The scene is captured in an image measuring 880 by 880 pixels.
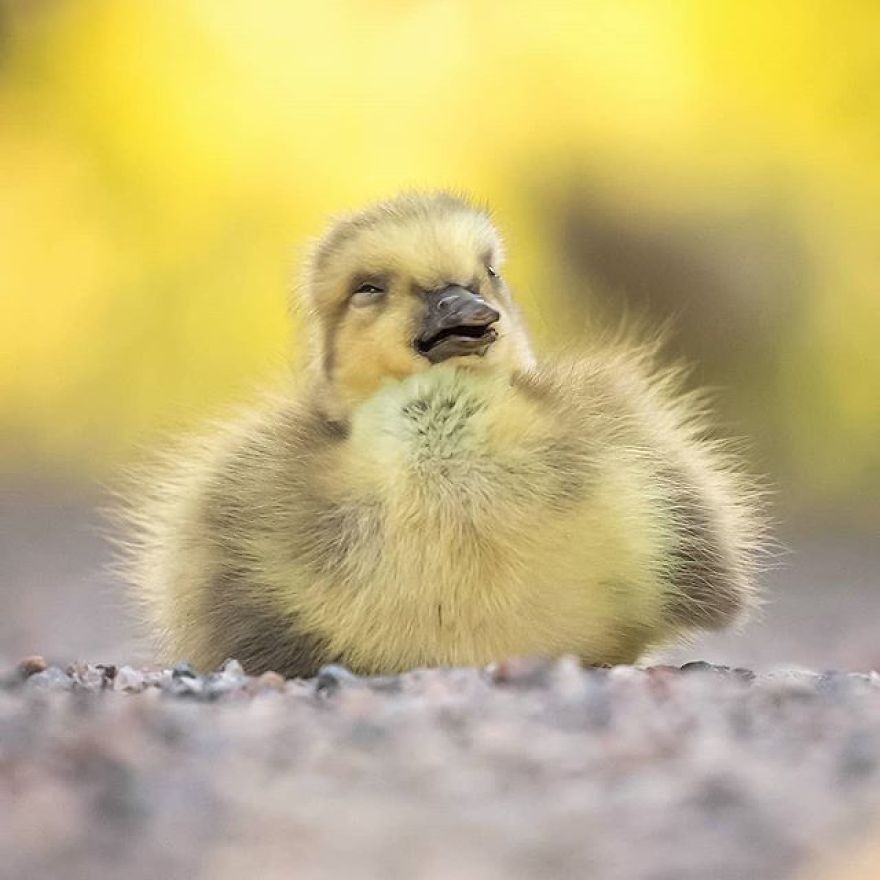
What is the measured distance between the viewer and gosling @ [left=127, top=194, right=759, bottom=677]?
1.12 m

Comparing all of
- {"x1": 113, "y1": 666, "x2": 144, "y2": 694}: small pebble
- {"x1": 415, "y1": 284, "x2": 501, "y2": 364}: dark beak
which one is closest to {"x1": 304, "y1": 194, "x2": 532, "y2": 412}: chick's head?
{"x1": 415, "y1": 284, "x2": 501, "y2": 364}: dark beak

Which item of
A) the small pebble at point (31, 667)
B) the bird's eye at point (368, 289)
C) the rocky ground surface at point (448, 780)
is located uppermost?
the bird's eye at point (368, 289)

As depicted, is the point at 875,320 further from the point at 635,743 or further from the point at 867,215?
the point at 635,743

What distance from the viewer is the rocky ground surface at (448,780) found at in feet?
2.15

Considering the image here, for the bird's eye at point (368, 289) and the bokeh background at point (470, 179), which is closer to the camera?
the bird's eye at point (368, 289)

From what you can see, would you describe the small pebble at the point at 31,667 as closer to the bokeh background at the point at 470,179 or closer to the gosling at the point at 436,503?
the gosling at the point at 436,503

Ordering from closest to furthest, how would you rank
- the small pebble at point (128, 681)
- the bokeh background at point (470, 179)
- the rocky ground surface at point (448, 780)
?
the rocky ground surface at point (448, 780), the small pebble at point (128, 681), the bokeh background at point (470, 179)

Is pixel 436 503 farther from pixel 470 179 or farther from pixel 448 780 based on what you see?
pixel 470 179

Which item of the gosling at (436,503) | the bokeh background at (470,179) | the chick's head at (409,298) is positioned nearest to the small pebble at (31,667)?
the gosling at (436,503)

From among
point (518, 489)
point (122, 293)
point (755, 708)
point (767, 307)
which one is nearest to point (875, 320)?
point (767, 307)

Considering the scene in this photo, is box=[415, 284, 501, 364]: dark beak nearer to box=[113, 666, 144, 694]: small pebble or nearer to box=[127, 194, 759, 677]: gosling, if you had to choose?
box=[127, 194, 759, 677]: gosling

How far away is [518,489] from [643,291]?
69.2 inches

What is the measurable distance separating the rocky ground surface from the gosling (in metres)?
0.15

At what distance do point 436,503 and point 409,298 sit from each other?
0.16m
